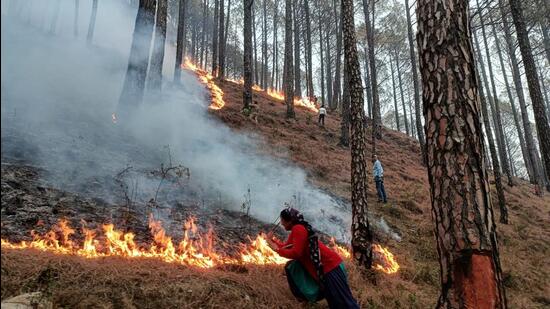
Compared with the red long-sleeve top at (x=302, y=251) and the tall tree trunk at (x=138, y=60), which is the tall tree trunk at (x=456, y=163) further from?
the tall tree trunk at (x=138, y=60)

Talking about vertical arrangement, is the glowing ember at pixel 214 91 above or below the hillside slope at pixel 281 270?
above

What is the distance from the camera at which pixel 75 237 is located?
5.25 meters

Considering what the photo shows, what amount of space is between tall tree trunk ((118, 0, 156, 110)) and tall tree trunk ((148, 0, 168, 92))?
0.96m

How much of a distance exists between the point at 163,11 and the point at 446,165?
11575 millimetres

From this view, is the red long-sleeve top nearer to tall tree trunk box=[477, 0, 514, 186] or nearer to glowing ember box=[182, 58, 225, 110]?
glowing ember box=[182, 58, 225, 110]

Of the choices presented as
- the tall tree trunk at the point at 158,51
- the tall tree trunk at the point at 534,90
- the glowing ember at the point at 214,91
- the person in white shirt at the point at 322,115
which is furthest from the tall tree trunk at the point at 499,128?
the tall tree trunk at the point at 158,51

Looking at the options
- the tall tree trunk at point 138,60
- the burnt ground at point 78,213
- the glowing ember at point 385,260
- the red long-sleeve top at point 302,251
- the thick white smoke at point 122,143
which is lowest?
the glowing ember at point 385,260

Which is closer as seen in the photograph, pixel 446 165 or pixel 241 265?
pixel 446 165

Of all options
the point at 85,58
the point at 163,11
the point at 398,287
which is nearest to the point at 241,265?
the point at 398,287

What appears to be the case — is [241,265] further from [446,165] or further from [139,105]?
[139,105]

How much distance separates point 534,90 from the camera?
8594 millimetres

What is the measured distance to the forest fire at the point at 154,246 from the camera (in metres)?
4.87

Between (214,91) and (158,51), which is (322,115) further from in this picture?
(158,51)

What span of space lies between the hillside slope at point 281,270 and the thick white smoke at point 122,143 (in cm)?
108
